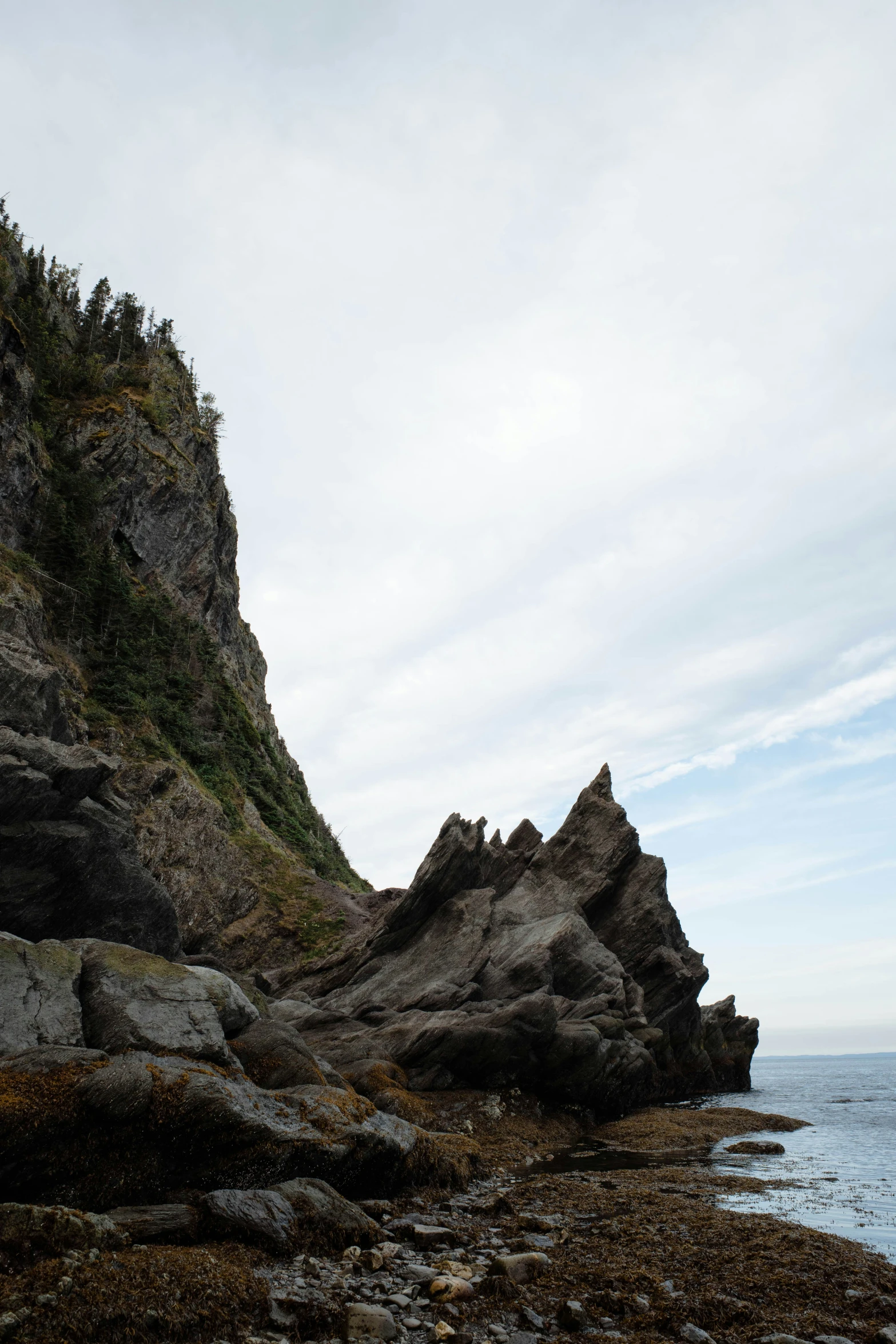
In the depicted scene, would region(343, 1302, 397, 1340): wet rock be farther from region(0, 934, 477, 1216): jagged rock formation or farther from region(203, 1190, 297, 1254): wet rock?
region(0, 934, 477, 1216): jagged rock formation

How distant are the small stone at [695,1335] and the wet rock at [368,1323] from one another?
150 inches

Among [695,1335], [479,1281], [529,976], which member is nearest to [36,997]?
[479,1281]

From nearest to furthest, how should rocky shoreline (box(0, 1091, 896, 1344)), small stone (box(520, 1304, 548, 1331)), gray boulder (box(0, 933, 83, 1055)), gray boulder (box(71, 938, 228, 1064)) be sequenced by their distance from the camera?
rocky shoreline (box(0, 1091, 896, 1344)) → small stone (box(520, 1304, 548, 1331)) → gray boulder (box(0, 933, 83, 1055)) → gray boulder (box(71, 938, 228, 1064))

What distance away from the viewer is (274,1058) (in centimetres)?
1848

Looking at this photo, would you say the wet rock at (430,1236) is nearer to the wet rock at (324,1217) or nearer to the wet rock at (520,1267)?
the wet rock at (324,1217)

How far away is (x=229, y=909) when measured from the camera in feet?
157

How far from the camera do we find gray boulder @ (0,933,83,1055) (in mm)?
14234

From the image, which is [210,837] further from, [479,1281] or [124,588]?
[479,1281]

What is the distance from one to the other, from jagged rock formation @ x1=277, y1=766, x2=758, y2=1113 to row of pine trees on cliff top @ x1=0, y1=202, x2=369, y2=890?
1835 cm

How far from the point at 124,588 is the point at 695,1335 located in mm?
57321

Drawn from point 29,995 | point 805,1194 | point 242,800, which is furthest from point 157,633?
point 805,1194

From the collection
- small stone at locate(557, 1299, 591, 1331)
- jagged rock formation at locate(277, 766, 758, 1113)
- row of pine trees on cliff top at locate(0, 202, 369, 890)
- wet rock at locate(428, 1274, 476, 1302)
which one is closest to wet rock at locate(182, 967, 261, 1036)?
wet rock at locate(428, 1274, 476, 1302)

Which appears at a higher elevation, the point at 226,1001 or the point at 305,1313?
the point at 226,1001

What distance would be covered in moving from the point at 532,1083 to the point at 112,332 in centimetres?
8025
